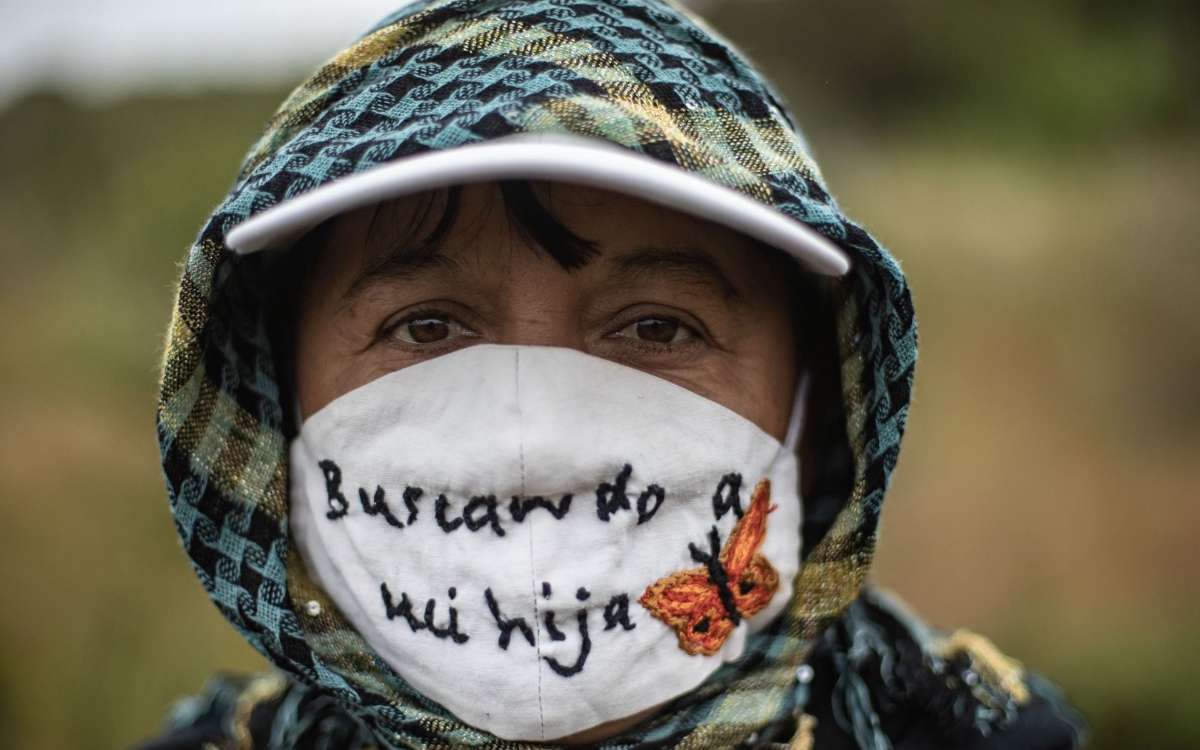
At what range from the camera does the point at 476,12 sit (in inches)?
51.3

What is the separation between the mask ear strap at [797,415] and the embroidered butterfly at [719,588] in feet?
0.37

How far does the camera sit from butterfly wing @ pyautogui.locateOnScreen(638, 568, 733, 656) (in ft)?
3.78

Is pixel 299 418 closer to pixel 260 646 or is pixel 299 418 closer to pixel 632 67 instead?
pixel 260 646

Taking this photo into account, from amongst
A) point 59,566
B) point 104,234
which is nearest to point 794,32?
point 104,234

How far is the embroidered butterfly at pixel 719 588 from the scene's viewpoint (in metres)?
1.16

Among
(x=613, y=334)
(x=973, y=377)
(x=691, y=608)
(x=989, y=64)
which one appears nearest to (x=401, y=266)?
(x=613, y=334)

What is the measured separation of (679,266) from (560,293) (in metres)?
0.19

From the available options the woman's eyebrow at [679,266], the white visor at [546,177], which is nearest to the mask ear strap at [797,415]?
the woman's eyebrow at [679,266]

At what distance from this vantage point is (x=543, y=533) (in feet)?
3.67

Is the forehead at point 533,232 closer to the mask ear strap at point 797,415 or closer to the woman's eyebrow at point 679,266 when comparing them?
the woman's eyebrow at point 679,266

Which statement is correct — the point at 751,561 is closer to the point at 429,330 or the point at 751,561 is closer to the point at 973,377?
the point at 429,330

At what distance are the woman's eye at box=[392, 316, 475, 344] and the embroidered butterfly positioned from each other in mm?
471

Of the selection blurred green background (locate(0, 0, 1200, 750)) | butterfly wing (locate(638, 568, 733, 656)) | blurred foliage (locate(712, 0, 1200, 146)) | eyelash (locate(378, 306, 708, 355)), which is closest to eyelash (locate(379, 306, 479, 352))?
eyelash (locate(378, 306, 708, 355))

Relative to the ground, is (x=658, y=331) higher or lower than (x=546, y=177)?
lower
